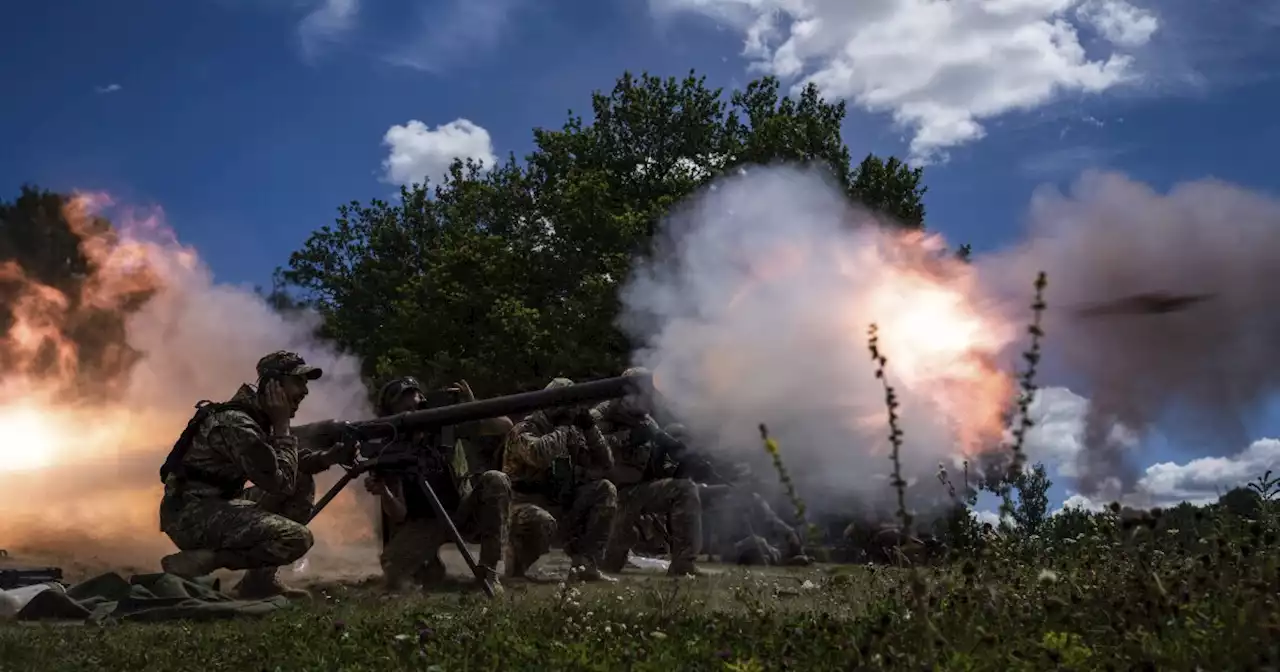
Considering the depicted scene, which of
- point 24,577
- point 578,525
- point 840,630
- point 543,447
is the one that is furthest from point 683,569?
point 840,630

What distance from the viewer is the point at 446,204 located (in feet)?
141

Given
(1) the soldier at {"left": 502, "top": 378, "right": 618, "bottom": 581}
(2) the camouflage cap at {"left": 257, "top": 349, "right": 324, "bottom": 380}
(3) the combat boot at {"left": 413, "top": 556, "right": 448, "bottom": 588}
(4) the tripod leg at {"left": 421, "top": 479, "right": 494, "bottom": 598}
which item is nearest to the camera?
(4) the tripod leg at {"left": 421, "top": 479, "right": 494, "bottom": 598}

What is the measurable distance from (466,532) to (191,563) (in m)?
2.73

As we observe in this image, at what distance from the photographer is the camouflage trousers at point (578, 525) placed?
12.9 m

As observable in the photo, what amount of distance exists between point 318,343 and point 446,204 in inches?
320

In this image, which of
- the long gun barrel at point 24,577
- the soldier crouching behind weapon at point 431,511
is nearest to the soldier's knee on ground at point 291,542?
the soldier crouching behind weapon at point 431,511

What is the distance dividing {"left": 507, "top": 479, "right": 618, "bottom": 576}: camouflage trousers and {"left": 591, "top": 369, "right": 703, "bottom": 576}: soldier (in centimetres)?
39

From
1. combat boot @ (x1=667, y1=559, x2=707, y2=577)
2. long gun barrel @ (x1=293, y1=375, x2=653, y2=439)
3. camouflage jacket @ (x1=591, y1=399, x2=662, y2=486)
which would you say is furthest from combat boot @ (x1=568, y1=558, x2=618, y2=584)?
long gun barrel @ (x1=293, y1=375, x2=653, y2=439)

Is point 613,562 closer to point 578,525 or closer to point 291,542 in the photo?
point 578,525

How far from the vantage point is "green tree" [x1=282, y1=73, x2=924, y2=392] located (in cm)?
2820

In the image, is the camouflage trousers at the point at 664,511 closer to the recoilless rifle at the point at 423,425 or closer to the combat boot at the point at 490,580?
the recoilless rifle at the point at 423,425

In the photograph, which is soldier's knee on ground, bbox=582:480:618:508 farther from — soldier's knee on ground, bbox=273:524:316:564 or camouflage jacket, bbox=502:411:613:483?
soldier's knee on ground, bbox=273:524:316:564

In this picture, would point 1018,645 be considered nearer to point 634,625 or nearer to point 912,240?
point 634,625

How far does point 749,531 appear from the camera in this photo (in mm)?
16922
